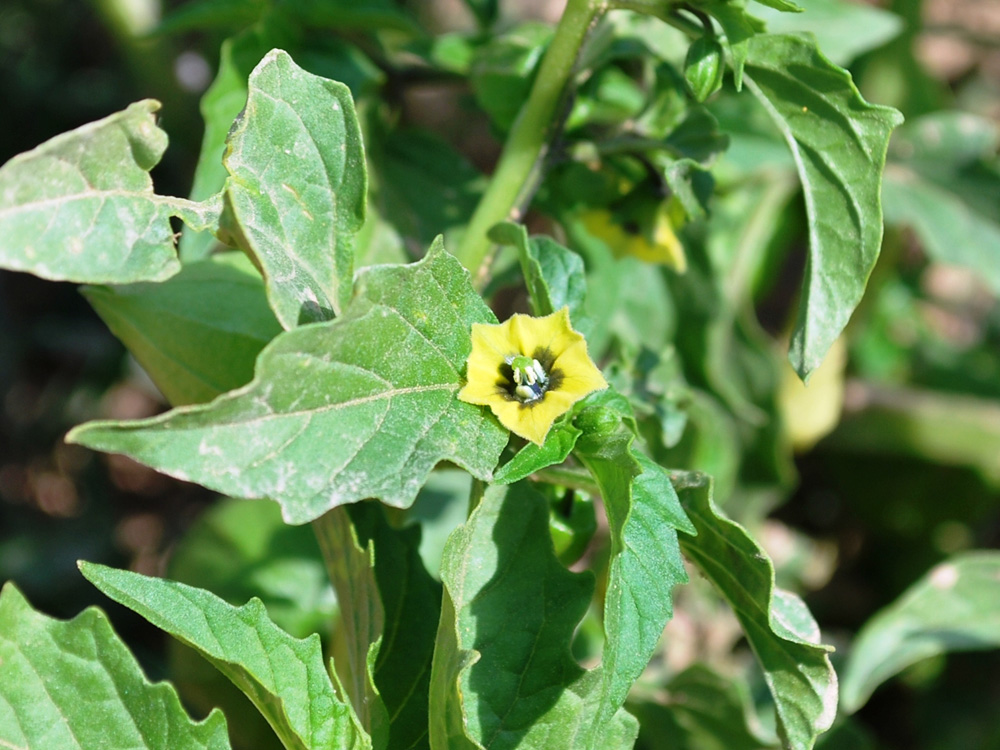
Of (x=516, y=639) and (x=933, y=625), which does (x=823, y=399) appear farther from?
(x=516, y=639)

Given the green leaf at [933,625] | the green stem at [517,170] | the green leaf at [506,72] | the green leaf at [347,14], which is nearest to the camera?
the green stem at [517,170]

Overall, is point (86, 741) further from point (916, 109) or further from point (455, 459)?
point (916, 109)

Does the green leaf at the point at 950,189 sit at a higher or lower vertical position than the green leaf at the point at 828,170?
lower

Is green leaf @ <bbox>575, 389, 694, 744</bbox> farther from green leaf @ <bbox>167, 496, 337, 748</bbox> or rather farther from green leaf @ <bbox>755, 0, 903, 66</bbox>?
green leaf @ <bbox>755, 0, 903, 66</bbox>

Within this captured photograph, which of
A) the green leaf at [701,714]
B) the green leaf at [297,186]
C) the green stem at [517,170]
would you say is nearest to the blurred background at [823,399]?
the green leaf at [701,714]

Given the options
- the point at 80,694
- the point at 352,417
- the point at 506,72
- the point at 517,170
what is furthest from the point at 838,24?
the point at 80,694

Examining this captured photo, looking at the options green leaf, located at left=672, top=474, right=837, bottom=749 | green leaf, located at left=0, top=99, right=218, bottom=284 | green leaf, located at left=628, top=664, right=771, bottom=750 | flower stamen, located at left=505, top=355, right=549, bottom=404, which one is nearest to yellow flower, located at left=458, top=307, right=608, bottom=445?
flower stamen, located at left=505, top=355, right=549, bottom=404

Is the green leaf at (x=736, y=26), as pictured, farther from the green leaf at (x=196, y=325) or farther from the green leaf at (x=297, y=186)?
the green leaf at (x=196, y=325)
